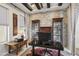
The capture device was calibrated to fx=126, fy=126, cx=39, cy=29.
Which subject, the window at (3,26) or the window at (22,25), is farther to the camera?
the window at (22,25)

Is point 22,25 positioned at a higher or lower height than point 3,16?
lower

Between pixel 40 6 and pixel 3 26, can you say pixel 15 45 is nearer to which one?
pixel 3 26

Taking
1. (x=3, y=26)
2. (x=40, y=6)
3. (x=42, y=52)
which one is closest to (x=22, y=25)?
(x=3, y=26)

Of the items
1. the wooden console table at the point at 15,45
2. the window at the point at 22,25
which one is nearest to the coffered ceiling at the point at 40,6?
the window at the point at 22,25

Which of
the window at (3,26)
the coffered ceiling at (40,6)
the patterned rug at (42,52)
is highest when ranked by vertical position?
the coffered ceiling at (40,6)

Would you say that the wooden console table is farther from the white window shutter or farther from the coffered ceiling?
the coffered ceiling

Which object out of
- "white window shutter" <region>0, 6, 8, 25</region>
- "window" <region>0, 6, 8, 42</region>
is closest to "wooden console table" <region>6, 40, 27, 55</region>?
"window" <region>0, 6, 8, 42</region>

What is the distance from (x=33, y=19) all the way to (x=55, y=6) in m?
0.42

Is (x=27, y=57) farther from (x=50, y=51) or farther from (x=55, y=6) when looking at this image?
(x=55, y=6)

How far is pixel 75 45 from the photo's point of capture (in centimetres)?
204

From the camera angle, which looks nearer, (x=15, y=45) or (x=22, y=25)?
(x=15, y=45)

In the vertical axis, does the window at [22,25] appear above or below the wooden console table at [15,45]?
above

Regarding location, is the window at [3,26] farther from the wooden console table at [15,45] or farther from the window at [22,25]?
the window at [22,25]

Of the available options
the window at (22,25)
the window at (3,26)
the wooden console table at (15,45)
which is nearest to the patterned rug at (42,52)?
the wooden console table at (15,45)
